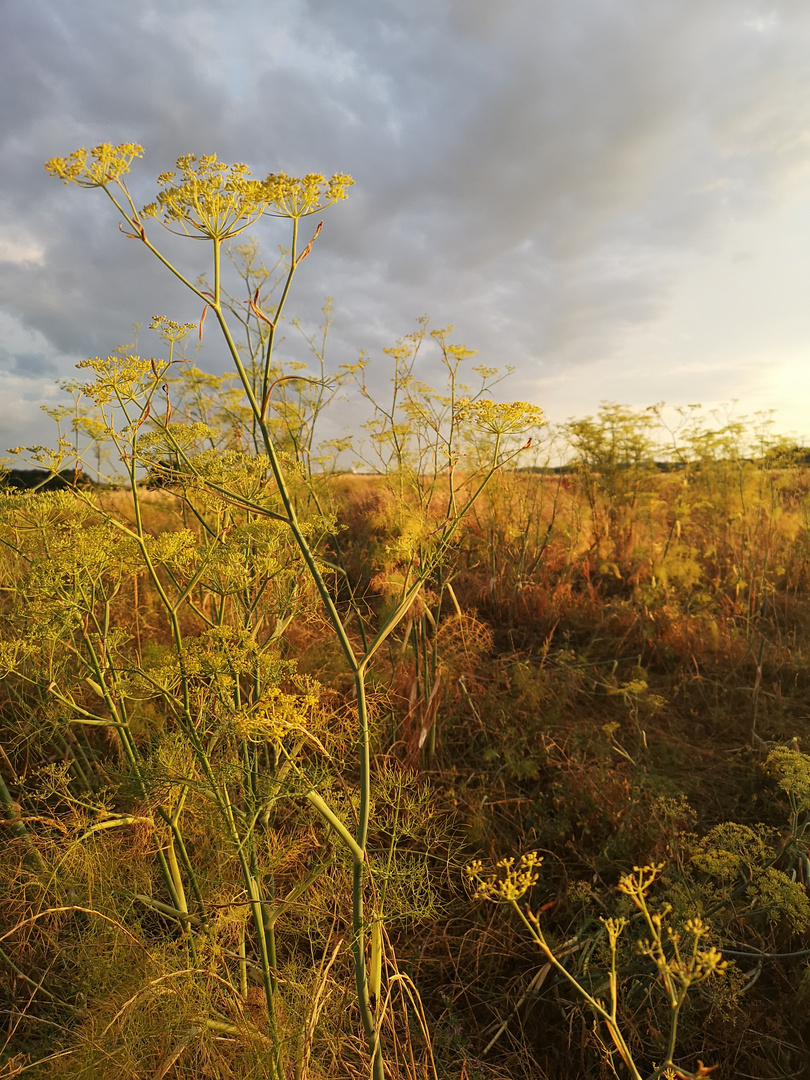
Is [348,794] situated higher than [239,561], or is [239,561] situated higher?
→ [239,561]

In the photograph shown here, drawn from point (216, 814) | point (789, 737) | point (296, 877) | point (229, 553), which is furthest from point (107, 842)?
point (789, 737)

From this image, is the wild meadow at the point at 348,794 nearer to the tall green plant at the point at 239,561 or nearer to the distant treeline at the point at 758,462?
the tall green plant at the point at 239,561

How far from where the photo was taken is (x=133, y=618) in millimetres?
4535

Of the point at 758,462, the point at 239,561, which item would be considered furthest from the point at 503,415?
the point at 758,462

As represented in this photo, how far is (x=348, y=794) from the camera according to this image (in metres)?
1.63

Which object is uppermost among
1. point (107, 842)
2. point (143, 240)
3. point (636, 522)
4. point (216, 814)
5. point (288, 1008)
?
point (143, 240)

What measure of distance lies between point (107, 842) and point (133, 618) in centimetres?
233

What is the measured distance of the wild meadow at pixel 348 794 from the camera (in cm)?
168

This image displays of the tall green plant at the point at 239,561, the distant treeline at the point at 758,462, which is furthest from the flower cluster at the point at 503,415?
the distant treeline at the point at 758,462

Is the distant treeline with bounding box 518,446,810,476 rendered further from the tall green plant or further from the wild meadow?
the tall green plant

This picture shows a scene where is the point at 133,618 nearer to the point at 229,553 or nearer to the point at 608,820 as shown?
the point at 229,553

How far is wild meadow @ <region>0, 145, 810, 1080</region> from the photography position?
Result: 1.68 metres

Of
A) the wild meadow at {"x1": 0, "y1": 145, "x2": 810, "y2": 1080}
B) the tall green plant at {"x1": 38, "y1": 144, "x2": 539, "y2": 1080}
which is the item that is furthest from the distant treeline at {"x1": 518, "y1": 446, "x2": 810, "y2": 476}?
the tall green plant at {"x1": 38, "y1": 144, "x2": 539, "y2": 1080}

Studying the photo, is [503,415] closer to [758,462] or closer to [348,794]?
[348,794]
